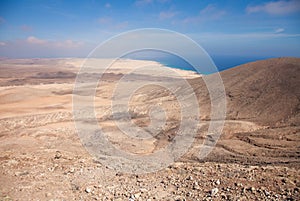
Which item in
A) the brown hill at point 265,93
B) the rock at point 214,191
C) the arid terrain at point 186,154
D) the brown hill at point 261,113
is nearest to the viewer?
the rock at point 214,191

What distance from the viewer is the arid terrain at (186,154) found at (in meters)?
7.76

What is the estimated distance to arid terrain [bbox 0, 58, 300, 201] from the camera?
7.76 m

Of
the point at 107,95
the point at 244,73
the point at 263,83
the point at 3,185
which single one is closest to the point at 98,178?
the point at 3,185

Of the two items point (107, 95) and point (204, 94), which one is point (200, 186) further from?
point (107, 95)

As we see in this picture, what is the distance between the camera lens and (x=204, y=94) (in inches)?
930

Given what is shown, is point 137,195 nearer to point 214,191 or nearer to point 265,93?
point 214,191

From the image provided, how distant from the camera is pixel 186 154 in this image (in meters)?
13.0

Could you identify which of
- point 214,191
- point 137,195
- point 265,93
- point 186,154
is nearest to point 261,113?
point 265,93

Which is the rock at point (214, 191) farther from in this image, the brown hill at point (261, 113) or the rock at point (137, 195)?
the brown hill at point (261, 113)

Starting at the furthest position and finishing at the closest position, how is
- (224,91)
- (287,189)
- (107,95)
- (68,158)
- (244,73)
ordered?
1. (107,95)
2. (244,73)
3. (224,91)
4. (68,158)
5. (287,189)

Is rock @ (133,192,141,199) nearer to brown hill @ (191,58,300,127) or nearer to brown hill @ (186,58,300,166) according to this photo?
brown hill @ (186,58,300,166)

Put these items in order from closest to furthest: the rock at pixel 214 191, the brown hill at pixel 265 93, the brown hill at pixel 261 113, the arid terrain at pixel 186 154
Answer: the rock at pixel 214 191 < the arid terrain at pixel 186 154 < the brown hill at pixel 261 113 < the brown hill at pixel 265 93

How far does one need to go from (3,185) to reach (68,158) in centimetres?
334

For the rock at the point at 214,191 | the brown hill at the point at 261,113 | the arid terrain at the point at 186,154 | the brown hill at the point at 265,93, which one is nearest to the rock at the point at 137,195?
the arid terrain at the point at 186,154
